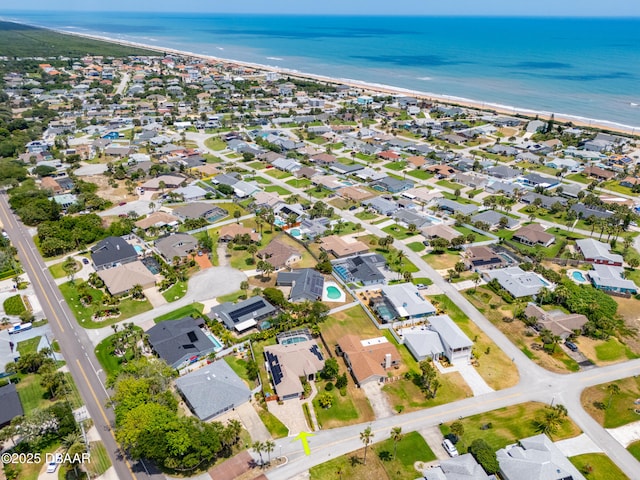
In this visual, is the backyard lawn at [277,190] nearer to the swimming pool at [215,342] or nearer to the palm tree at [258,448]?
the swimming pool at [215,342]

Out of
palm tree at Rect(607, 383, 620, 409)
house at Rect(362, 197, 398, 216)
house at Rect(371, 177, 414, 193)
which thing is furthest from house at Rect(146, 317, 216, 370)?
house at Rect(371, 177, 414, 193)

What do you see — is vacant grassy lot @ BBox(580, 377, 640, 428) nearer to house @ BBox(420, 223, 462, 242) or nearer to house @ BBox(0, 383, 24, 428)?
house @ BBox(420, 223, 462, 242)

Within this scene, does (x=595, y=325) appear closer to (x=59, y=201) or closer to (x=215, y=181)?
(x=215, y=181)

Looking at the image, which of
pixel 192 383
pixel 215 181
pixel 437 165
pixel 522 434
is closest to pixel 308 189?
pixel 215 181

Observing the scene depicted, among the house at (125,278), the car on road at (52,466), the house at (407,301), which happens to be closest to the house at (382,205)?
the house at (407,301)

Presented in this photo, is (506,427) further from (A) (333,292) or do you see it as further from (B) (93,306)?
(B) (93,306)
